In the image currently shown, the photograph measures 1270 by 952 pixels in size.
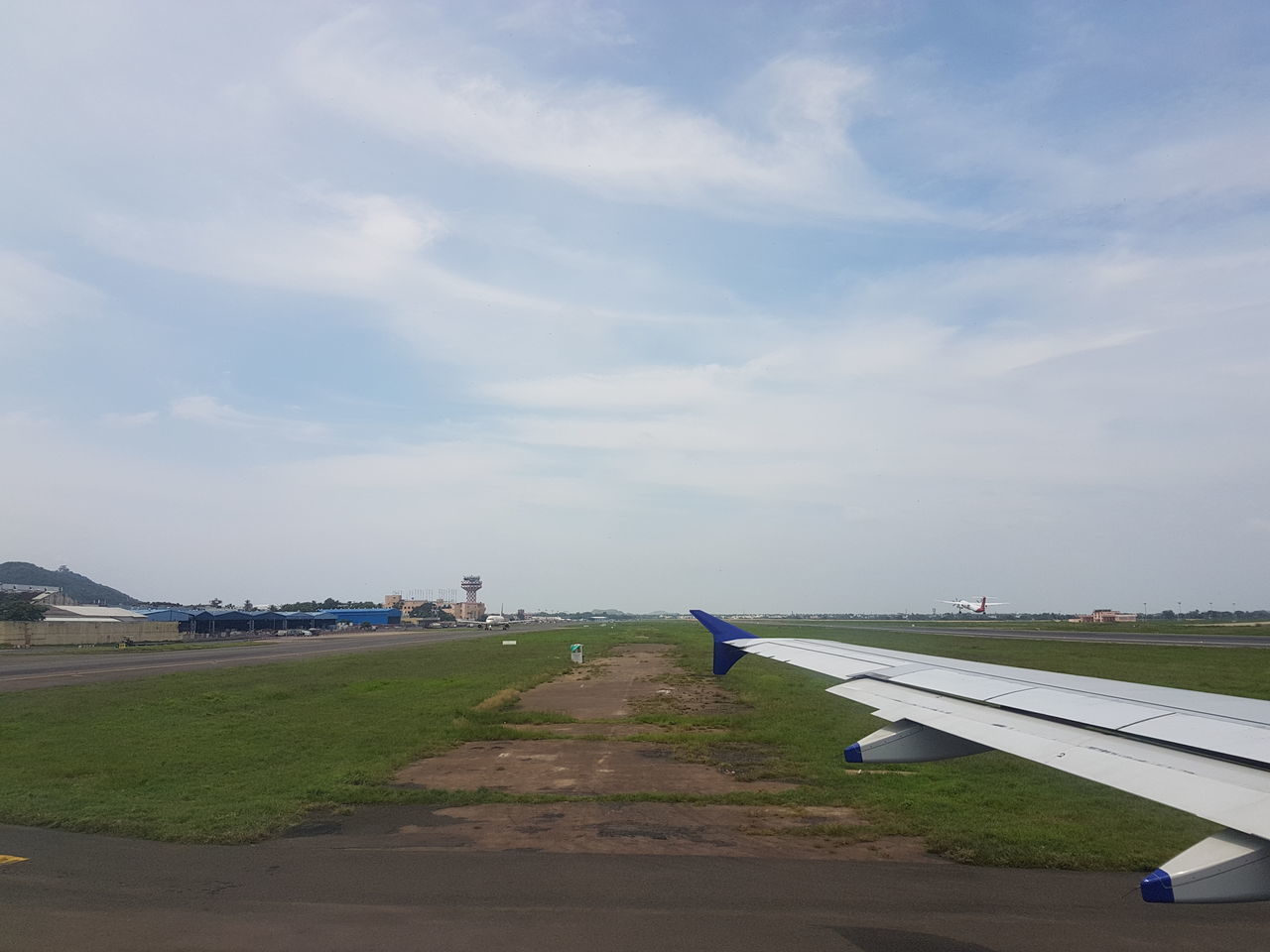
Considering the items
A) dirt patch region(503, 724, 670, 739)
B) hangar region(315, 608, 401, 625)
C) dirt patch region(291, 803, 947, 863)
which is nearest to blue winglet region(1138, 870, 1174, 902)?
dirt patch region(291, 803, 947, 863)

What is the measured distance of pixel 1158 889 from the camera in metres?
3.29

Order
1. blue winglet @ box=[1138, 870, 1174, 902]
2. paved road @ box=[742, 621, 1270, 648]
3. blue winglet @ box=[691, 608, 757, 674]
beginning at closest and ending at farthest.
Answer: blue winglet @ box=[1138, 870, 1174, 902]
blue winglet @ box=[691, 608, 757, 674]
paved road @ box=[742, 621, 1270, 648]

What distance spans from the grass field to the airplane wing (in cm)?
320

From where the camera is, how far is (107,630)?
80188 millimetres

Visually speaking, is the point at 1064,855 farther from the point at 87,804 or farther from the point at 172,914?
the point at 87,804

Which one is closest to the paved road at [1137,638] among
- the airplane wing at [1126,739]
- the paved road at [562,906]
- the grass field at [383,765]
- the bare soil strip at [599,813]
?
the grass field at [383,765]

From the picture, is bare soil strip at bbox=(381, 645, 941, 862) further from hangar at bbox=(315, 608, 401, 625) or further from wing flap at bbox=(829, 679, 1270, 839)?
hangar at bbox=(315, 608, 401, 625)

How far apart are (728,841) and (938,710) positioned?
14.6 feet

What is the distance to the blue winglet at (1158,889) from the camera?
3.26m

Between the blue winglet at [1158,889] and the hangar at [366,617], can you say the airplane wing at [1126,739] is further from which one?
the hangar at [366,617]

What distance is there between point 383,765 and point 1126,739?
1337cm

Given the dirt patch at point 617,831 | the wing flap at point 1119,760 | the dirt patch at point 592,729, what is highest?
the wing flap at point 1119,760

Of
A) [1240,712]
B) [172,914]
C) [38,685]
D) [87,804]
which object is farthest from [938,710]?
[38,685]

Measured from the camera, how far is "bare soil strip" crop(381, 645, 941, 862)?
9602 mm
